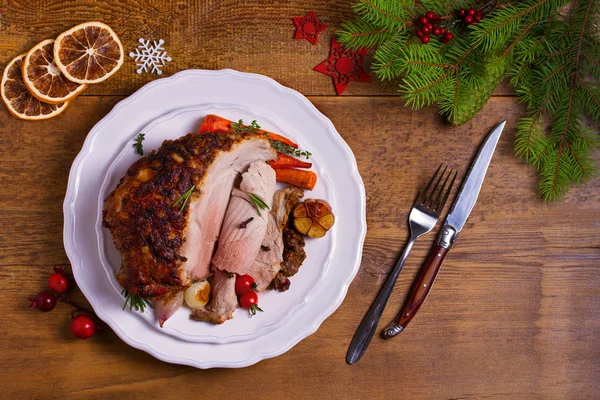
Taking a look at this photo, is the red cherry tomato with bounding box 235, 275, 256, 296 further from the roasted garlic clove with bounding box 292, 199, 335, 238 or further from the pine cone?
the pine cone

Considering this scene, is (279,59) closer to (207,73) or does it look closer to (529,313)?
(207,73)

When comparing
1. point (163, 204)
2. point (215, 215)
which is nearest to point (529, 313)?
point (215, 215)

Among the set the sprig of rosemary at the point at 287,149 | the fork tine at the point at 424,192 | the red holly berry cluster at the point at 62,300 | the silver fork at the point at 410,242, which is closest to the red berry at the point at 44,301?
the red holly berry cluster at the point at 62,300

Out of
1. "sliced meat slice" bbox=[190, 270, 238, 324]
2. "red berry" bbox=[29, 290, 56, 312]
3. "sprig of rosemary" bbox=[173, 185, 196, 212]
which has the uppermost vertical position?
"sprig of rosemary" bbox=[173, 185, 196, 212]

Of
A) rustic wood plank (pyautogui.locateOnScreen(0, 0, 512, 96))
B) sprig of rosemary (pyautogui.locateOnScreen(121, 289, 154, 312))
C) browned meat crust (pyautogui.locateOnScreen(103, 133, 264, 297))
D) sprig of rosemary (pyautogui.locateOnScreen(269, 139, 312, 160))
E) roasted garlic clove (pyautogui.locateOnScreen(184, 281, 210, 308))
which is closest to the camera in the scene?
browned meat crust (pyautogui.locateOnScreen(103, 133, 264, 297))

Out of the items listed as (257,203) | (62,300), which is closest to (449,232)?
(257,203)

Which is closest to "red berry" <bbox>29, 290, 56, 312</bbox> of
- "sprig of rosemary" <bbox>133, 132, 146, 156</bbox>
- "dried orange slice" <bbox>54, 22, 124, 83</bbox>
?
"sprig of rosemary" <bbox>133, 132, 146, 156</bbox>
